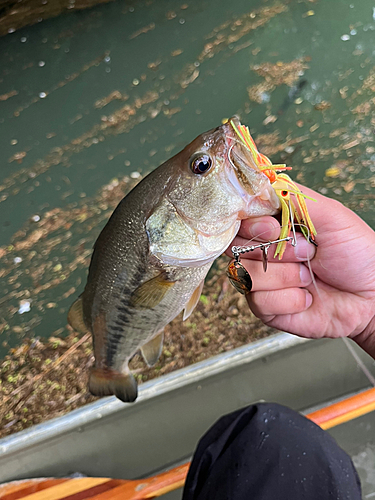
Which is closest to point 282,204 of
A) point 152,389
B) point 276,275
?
point 276,275

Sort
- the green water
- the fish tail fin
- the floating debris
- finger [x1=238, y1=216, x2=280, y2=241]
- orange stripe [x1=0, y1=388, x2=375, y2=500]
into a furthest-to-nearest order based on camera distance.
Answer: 1. the green water
2. the floating debris
3. orange stripe [x1=0, y1=388, x2=375, y2=500]
4. the fish tail fin
5. finger [x1=238, y1=216, x2=280, y2=241]

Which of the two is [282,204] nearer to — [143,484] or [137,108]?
[143,484]

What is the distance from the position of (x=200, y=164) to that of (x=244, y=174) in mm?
144

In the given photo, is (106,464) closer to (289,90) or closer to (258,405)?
(258,405)

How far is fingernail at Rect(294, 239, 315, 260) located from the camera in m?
1.28

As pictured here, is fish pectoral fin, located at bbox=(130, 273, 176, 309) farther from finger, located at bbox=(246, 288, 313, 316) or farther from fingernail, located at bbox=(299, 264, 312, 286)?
fingernail, located at bbox=(299, 264, 312, 286)

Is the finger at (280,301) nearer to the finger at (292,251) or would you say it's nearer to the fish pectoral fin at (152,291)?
the finger at (292,251)

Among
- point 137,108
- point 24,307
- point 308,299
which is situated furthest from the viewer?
point 137,108

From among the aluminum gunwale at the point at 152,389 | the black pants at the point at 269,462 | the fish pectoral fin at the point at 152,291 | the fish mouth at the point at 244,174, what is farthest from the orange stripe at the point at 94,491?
the fish mouth at the point at 244,174

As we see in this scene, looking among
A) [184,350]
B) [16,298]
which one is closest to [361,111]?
[184,350]

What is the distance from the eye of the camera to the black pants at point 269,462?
1653 mm

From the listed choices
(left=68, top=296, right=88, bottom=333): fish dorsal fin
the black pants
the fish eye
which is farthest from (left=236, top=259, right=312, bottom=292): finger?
the black pants

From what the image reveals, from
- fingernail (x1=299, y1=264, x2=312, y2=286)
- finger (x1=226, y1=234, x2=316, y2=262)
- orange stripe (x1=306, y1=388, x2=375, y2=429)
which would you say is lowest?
orange stripe (x1=306, y1=388, x2=375, y2=429)

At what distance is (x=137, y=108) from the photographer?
11.4 feet
